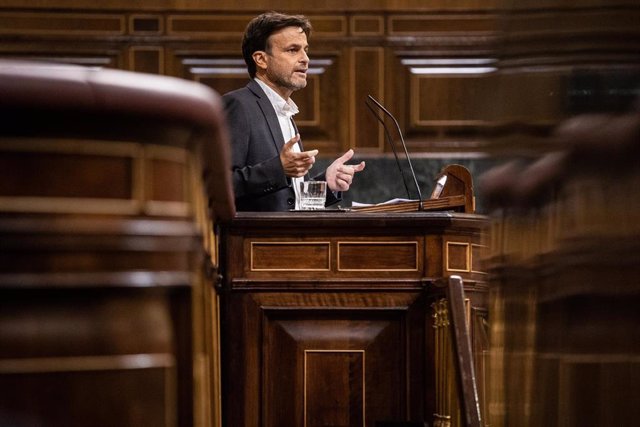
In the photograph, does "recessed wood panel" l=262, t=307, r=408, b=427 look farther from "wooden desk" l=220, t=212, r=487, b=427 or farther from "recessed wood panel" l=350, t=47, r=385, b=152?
"recessed wood panel" l=350, t=47, r=385, b=152

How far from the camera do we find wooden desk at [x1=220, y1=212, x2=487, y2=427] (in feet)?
11.6

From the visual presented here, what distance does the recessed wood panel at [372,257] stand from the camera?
142 inches

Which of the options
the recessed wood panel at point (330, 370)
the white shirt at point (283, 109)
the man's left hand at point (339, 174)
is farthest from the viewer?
the white shirt at point (283, 109)

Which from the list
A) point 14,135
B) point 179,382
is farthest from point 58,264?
point 179,382

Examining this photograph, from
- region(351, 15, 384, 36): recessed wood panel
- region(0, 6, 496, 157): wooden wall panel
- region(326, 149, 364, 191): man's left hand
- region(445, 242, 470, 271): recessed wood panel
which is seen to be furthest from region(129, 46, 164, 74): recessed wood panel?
region(445, 242, 470, 271): recessed wood panel

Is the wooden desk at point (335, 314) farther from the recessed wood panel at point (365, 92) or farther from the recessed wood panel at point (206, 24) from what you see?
the recessed wood panel at point (206, 24)

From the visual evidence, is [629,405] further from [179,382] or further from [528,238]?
[179,382]

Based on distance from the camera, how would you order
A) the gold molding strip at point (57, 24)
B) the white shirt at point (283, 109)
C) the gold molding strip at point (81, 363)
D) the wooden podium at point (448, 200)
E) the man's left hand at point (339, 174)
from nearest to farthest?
the gold molding strip at point (81, 363)
the wooden podium at point (448, 200)
the man's left hand at point (339, 174)
the white shirt at point (283, 109)
the gold molding strip at point (57, 24)

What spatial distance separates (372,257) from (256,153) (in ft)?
2.92

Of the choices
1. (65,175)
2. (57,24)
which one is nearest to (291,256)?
(65,175)

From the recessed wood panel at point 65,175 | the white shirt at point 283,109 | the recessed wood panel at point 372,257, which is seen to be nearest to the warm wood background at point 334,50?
the white shirt at point 283,109

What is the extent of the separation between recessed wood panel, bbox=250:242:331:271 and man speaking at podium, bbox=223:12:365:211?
331 mm

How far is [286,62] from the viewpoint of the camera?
459 centimetres

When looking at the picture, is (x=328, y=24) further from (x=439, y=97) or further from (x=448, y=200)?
(x=448, y=200)
